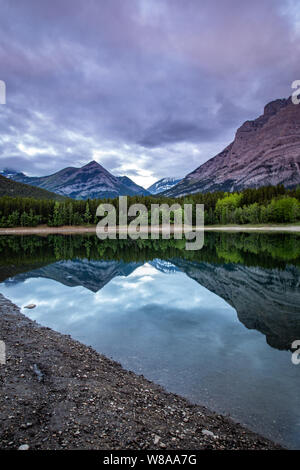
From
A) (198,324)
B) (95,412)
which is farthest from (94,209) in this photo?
(95,412)

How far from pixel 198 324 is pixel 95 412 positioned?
9317 millimetres

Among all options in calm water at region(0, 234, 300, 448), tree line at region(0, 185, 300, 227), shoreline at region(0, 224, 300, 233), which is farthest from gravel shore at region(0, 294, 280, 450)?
tree line at region(0, 185, 300, 227)

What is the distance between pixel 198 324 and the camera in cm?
1514

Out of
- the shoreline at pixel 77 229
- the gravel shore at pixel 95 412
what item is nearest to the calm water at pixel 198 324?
the gravel shore at pixel 95 412

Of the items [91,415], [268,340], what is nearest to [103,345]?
[91,415]

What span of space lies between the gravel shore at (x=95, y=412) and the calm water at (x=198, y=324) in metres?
0.93

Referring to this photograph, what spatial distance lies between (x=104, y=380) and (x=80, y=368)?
51.3 inches

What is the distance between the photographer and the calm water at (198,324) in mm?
8328

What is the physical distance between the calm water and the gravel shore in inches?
36.8

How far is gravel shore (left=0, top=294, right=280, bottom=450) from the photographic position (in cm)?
586

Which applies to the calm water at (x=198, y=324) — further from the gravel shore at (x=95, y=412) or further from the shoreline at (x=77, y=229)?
the shoreline at (x=77, y=229)

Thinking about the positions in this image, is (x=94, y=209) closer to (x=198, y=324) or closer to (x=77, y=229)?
(x=77, y=229)

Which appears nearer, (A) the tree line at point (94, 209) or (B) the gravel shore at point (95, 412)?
(B) the gravel shore at point (95, 412)
